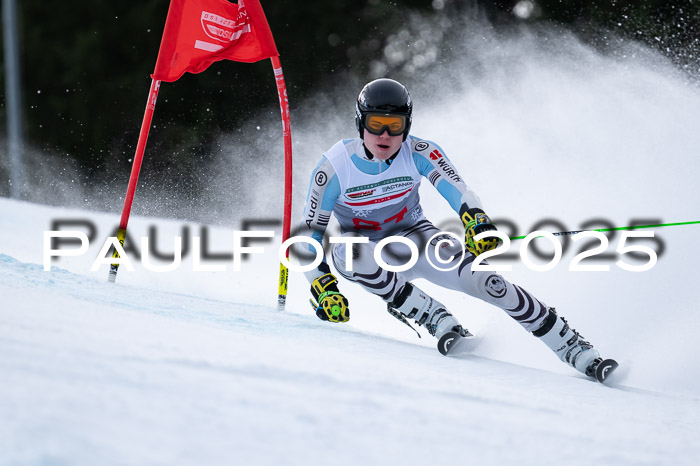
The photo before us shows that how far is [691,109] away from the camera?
8.02 meters

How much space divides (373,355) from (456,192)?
1.16m

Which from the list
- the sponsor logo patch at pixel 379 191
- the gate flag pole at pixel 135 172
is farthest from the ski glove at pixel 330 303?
the gate flag pole at pixel 135 172

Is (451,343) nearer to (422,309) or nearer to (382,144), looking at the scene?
(422,309)

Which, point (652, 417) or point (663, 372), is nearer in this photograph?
point (652, 417)

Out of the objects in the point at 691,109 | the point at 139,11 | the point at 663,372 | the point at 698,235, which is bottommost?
the point at 663,372

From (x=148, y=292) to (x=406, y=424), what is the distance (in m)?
2.62

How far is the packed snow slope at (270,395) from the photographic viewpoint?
6.15 feet

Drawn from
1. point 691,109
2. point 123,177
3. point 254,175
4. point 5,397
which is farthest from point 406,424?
point 123,177

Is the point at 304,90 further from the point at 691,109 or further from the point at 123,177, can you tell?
the point at 691,109

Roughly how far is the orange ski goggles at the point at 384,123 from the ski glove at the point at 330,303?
80cm

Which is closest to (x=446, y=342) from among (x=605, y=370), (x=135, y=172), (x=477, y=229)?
(x=477, y=229)

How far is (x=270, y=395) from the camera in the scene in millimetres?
2285

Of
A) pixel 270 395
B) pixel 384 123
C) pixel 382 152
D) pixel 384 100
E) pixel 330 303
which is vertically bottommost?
pixel 270 395

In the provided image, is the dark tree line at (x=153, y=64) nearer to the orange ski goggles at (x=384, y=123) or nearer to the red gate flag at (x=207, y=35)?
the red gate flag at (x=207, y=35)
